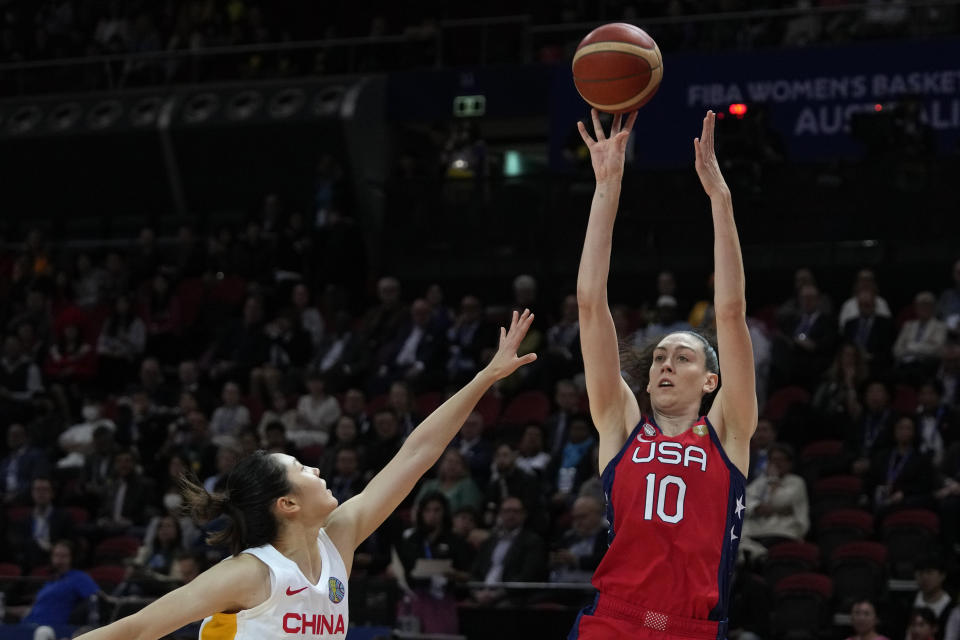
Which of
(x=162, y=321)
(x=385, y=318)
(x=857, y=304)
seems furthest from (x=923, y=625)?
(x=162, y=321)

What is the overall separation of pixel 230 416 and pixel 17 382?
3.48m

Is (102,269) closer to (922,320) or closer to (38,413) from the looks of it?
(38,413)

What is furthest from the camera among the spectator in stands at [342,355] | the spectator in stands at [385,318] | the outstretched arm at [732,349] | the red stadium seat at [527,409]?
the spectator in stands at [385,318]

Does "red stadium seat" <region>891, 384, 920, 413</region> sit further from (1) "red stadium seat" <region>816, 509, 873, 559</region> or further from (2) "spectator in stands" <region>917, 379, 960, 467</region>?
(1) "red stadium seat" <region>816, 509, 873, 559</region>

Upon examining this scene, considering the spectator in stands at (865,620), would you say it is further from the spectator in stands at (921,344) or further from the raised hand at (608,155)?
the raised hand at (608,155)

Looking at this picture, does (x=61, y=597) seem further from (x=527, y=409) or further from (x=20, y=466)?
(x=527, y=409)

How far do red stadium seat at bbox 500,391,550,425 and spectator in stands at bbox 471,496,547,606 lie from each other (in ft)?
7.86

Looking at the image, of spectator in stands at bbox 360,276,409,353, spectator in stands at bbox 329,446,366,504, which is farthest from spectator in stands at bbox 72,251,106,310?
spectator in stands at bbox 329,446,366,504

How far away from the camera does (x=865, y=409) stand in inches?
476

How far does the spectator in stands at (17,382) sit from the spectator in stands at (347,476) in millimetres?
5629

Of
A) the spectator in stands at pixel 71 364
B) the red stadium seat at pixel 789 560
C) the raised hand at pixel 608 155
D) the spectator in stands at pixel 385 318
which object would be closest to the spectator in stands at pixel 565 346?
the spectator in stands at pixel 385 318

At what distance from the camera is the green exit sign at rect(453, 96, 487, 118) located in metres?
18.8

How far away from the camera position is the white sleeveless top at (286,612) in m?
4.06

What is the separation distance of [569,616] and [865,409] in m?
3.68
